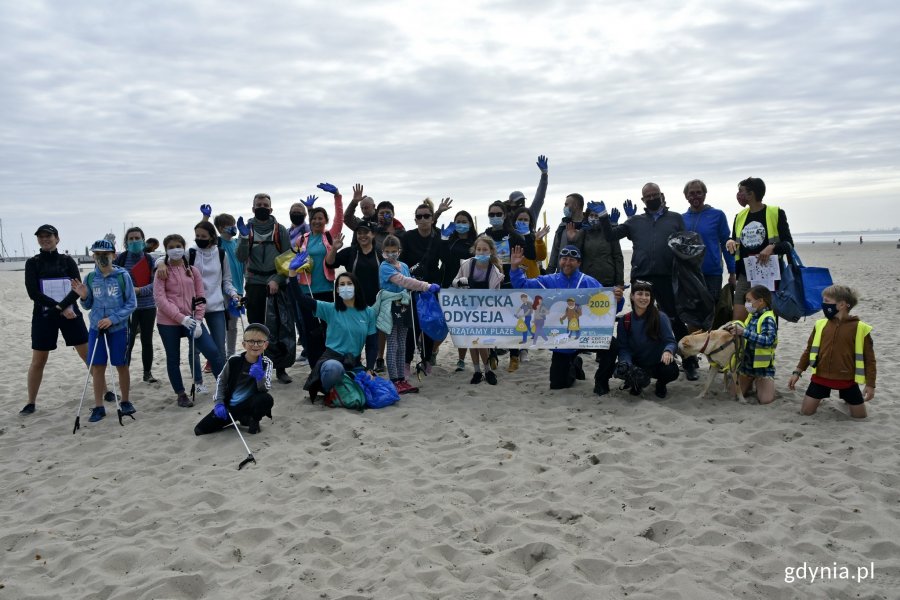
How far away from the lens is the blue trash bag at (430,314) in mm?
8250

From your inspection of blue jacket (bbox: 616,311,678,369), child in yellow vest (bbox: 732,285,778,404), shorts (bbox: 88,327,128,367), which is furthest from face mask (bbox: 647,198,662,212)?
shorts (bbox: 88,327,128,367)

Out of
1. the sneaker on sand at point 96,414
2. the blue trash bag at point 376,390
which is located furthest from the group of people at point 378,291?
the blue trash bag at point 376,390

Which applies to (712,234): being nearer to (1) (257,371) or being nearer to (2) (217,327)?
(1) (257,371)

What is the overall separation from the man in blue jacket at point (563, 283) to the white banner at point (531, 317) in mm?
142

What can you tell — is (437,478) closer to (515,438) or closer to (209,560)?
(515,438)

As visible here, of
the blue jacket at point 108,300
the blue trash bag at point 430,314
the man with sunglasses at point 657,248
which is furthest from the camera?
the blue trash bag at point 430,314

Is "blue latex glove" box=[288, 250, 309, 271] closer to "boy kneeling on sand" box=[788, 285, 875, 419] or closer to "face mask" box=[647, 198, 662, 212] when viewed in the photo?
"face mask" box=[647, 198, 662, 212]

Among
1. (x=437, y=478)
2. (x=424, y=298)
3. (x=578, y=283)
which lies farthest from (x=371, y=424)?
(x=578, y=283)

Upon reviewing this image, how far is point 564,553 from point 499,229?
5278 millimetres

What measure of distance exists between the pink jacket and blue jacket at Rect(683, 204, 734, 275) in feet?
20.1

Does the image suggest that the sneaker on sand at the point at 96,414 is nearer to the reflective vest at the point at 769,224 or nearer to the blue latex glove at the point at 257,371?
the blue latex glove at the point at 257,371

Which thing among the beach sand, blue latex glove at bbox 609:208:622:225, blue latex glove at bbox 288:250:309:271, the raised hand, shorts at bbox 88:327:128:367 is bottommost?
the beach sand

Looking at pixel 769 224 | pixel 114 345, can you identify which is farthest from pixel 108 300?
pixel 769 224

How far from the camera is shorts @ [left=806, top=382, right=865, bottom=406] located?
20.7 ft
